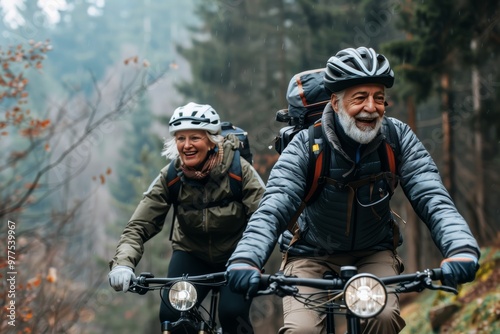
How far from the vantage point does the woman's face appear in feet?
21.2

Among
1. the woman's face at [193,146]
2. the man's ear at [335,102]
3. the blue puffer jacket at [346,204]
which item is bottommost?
the blue puffer jacket at [346,204]

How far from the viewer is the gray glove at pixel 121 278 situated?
5598 mm

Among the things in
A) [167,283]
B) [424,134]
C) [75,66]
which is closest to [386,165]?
[167,283]

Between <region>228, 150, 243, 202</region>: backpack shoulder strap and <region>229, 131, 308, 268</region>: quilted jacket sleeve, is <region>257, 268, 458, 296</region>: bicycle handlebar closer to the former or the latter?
<region>229, 131, 308, 268</region>: quilted jacket sleeve

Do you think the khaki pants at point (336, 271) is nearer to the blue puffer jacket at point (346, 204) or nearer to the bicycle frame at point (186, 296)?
the blue puffer jacket at point (346, 204)

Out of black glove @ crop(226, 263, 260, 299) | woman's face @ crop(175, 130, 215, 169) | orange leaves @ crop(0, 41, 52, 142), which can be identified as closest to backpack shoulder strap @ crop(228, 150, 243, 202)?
woman's face @ crop(175, 130, 215, 169)

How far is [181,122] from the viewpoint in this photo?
21.4ft

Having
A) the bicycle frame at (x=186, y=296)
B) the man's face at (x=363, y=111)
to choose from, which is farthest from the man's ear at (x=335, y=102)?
the bicycle frame at (x=186, y=296)

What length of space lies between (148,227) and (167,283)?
1245mm

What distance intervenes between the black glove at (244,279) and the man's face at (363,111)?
114 centimetres

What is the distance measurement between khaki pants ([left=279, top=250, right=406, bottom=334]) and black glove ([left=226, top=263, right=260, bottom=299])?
0.62 meters

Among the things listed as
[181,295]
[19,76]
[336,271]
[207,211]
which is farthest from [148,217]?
[19,76]

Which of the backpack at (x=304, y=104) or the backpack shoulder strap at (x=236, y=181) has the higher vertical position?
the backpack at (x=304, y=104)

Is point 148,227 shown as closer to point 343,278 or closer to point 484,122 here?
point 343,278
